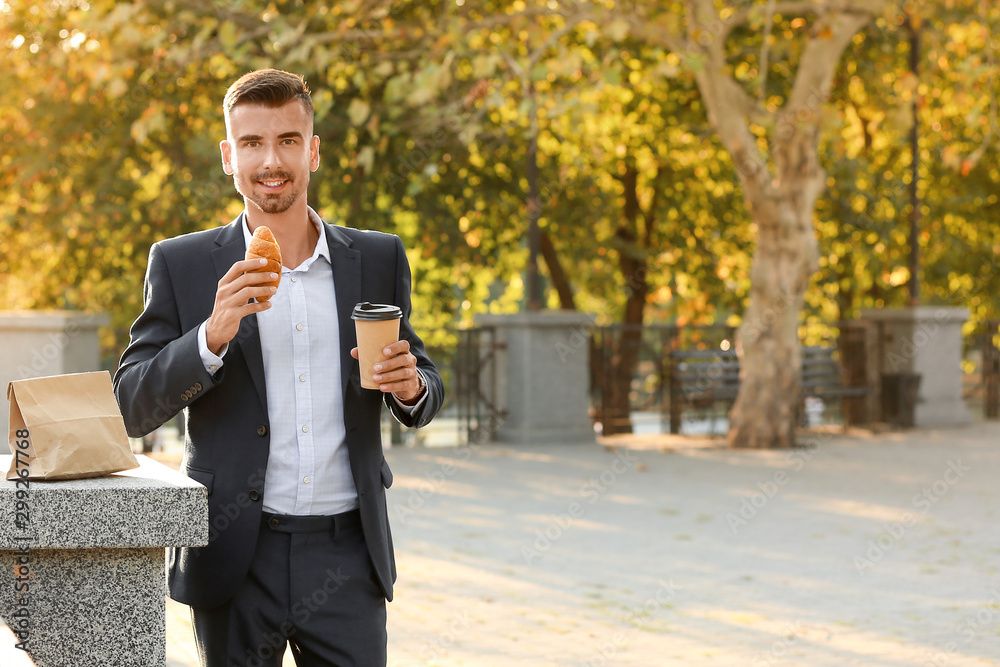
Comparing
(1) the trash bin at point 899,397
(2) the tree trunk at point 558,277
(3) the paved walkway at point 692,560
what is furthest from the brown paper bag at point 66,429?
(2) the tree trunk at point 558,277

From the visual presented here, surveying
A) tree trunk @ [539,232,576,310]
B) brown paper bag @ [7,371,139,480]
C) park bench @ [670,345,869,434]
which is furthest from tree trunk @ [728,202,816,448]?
brown paper bag @ [7,371,139,480]

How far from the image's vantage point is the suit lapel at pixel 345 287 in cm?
276

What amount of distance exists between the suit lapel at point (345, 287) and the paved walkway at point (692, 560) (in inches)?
127

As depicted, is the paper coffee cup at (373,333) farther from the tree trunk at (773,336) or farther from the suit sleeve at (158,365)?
the tree trunk at (773,336)

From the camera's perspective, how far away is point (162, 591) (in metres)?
2.39

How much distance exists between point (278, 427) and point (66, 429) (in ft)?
1.69

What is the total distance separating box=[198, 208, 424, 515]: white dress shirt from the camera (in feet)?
8.83

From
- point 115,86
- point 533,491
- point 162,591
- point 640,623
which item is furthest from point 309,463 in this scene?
point 115,86

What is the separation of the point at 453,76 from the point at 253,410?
1141cm

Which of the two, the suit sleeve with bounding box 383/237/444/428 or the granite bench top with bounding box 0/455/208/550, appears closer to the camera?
the granite bench top with bounding box 0/455/208/550

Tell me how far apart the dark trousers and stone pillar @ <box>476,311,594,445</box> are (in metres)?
11.5

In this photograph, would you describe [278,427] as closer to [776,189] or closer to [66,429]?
[66,429]

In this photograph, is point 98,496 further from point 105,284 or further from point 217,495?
point 105,284

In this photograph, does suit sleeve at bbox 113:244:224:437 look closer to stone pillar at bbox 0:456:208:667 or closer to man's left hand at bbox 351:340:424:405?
stone pillar at bbox 0:456:208:667
